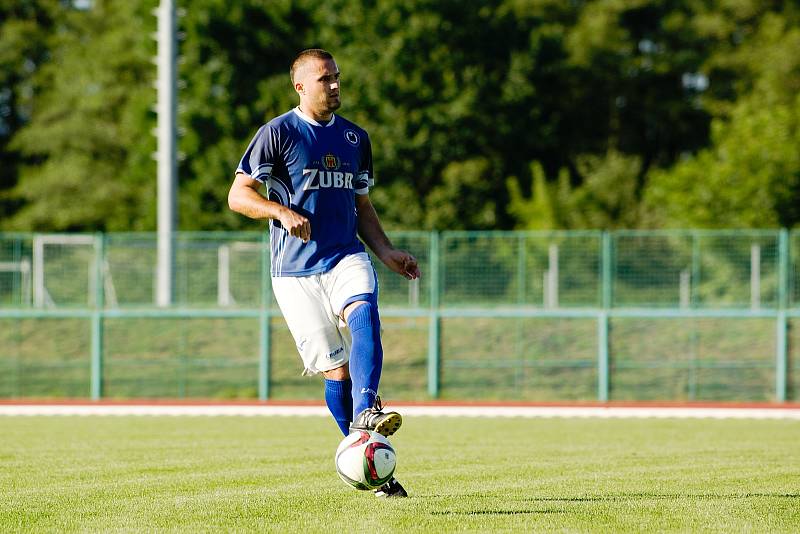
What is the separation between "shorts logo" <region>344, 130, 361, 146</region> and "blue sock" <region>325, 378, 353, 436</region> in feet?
4.17

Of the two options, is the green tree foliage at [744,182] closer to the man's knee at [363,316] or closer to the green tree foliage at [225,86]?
the green tree foliage at [225,86]

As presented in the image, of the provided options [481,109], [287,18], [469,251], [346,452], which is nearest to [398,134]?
[481,109]

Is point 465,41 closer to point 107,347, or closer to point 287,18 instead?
point 287,18

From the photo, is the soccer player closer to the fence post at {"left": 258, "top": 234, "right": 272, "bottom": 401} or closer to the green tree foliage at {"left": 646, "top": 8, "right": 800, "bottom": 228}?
the fence post at {"left": 258, "top": 234, "right": 272, "bottom": 401}

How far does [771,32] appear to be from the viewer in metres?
46.6

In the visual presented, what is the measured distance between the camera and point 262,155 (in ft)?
22.4

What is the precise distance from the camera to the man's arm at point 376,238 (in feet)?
23.5

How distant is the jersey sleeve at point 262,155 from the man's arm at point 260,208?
0.12ft

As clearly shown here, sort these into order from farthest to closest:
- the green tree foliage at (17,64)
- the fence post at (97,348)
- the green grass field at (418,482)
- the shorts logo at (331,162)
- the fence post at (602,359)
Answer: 1. the green tree foliage at (17,64)
2. the fence post at (97,348)
3. the fence post at (602,359)
4. the shorts logo at (331,162)
5. the green grass field at (418,482)

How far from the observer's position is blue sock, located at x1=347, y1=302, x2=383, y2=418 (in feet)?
21.4

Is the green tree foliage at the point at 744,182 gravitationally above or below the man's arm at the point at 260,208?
above

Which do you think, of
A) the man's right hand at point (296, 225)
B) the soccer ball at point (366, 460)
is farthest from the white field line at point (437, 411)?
the man's right hand at point (296, 225)

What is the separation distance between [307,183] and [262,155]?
0.89ft

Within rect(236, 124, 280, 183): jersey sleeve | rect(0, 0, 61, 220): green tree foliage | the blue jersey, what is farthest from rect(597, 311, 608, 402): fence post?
rect(0, 0, 61, 220): green tree foliage
